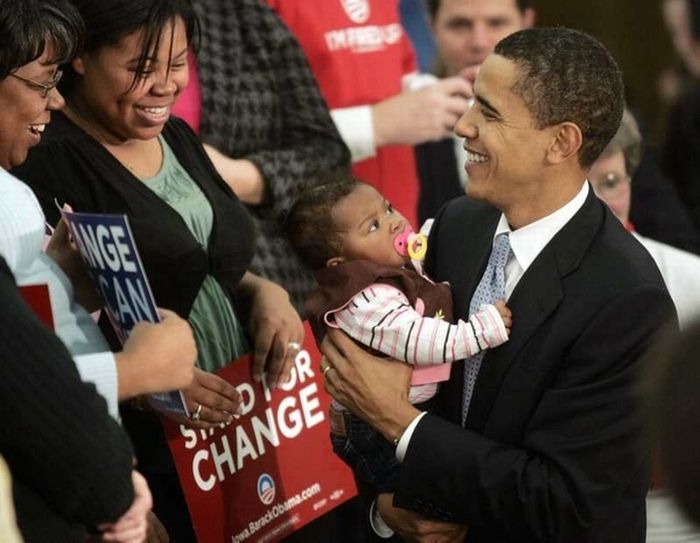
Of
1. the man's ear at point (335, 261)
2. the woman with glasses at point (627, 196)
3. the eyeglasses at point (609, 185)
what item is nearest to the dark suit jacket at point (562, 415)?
the man's ear at point (335, 261)

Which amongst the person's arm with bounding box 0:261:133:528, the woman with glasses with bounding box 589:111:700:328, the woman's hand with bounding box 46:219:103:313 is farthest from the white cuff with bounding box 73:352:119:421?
the woman with glasses with bounding box 589:111:700:328

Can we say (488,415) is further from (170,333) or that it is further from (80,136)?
(80,136)

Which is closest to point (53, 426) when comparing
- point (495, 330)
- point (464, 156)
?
point (495, 330)

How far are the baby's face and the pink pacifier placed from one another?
0.03 feet

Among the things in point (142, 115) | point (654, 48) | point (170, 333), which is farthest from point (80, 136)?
point (654, 48)

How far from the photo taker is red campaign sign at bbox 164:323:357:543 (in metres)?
3.60

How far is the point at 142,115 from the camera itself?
3574mm

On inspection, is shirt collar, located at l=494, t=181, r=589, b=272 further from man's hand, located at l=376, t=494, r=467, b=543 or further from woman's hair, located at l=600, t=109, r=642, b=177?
woman's hair, located at l=600, t=109, r=642, b=177

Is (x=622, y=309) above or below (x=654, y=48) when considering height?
above

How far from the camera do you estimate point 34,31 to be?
3145mm

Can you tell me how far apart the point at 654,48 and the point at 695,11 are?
4.62 ft

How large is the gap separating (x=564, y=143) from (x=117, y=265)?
35.9 inches

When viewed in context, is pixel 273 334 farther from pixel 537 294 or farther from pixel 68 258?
pixel 537 294

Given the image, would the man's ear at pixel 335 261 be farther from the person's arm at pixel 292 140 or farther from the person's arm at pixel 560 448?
the person's arm at pixel 292 140
